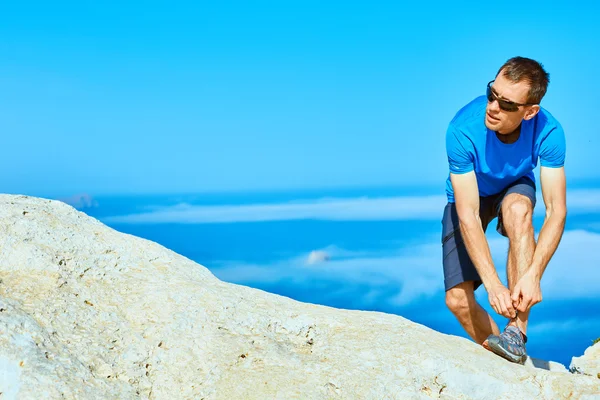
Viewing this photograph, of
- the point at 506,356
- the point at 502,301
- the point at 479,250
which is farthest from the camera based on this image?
the point at 479,250

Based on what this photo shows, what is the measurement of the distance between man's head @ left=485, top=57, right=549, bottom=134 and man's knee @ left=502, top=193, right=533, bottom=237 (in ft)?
2.02

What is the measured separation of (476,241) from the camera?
5.22m

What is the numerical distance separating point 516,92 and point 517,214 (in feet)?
3.14

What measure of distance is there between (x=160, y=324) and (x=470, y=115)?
3.04m

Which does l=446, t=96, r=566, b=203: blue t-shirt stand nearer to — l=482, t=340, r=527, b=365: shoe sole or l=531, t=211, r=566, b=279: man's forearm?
l=531, t=211, r=566, b=279: man's forearm

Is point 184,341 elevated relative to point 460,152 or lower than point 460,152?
lower

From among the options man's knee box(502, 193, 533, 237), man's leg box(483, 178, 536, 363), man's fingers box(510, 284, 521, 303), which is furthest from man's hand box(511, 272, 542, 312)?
man's knee box(502, 193, 533, 237)

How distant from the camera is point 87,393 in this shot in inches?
139

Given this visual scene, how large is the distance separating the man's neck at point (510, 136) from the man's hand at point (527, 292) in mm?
1137

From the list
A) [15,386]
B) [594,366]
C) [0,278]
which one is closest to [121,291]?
[0,278]

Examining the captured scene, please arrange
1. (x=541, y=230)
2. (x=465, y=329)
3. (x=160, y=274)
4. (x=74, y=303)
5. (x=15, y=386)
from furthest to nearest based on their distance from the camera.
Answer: (x=465, y=329)
(x=541, y=230)
(x=160, y=274)
(x=74, y=303)
(x=15, y=386)

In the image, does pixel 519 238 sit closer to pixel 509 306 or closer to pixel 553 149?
pixel 509 306

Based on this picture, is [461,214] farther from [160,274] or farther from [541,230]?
[160,274]

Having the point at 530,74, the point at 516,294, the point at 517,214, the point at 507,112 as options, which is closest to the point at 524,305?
the point at 516,294
